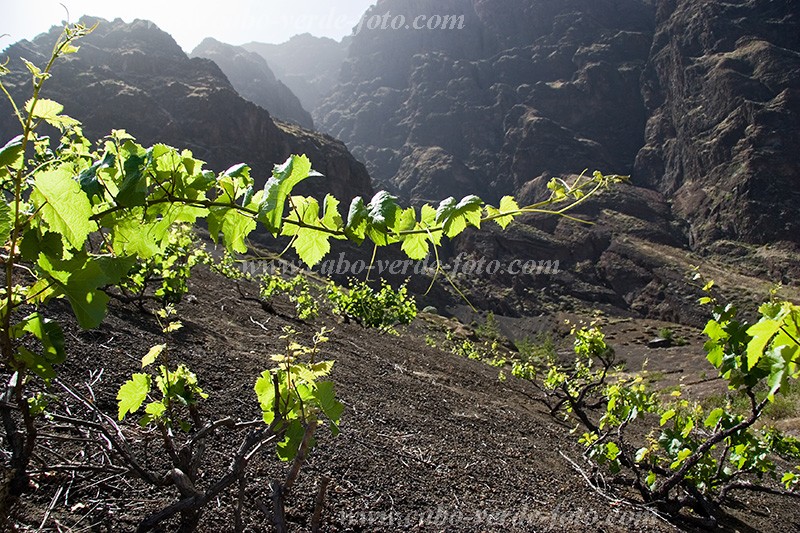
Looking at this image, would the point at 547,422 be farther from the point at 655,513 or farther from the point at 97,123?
the point at 97,123

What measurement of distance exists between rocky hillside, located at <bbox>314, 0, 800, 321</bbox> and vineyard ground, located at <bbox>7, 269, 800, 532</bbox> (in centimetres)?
6777

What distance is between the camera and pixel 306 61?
7352 inches

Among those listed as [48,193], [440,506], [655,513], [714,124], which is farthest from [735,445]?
[714,124]

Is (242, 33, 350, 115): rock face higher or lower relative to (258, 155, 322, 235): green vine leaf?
higher

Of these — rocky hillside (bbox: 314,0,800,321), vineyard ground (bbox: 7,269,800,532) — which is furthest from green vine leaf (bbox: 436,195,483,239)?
rocky hillside (bbox: 314,0,800,321)

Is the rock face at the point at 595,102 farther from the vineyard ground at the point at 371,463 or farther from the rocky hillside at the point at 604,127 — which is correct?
→ the vineyard ground at the point at 371,463

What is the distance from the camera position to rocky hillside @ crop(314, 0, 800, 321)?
7500 cm

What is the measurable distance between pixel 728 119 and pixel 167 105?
95363 mm

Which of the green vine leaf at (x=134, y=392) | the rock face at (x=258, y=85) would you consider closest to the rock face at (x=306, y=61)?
the rock face at (x=258, y=85)

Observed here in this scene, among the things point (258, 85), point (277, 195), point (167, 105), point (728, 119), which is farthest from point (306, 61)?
point (277, 195)

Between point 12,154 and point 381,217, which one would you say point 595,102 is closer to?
point 381,217

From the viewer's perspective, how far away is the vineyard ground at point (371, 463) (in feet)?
5.31

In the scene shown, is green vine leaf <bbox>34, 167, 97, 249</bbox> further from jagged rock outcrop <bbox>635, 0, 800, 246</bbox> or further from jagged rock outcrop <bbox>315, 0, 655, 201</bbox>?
jagged rock outcrop <bbox>315, 0, 655, 201</bbox>

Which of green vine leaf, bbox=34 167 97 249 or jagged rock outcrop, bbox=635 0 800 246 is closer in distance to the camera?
green vine leaf, bbox=34 167 97 249
